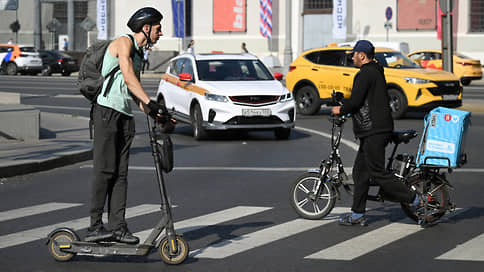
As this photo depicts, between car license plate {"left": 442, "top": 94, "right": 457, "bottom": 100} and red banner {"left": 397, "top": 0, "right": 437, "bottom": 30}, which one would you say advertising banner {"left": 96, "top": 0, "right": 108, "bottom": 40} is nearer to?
Answer: red banner {"left": 397, "top": 0, "right": 437, "bottom": 30}

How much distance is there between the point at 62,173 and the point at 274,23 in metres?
42.8

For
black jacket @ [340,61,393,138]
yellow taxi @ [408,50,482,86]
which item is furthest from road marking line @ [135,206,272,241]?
yellow taxi @ [408,50,482,86]

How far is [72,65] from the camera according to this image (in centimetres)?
4791

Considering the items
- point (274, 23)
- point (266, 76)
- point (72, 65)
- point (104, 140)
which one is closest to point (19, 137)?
point (266, 76)

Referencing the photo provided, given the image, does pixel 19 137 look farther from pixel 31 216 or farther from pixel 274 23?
pixel 274 23

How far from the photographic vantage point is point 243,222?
28.2ft

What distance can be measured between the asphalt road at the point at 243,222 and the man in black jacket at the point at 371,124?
1.00 ft

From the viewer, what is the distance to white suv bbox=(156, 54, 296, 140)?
54.4ft

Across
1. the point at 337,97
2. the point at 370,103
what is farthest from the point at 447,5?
the point at 370,103

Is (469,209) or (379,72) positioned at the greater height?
(379,72)

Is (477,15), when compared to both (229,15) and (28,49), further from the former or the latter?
(28,49)

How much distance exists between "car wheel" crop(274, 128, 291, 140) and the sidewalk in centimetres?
351

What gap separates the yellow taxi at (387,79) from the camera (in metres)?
20.8

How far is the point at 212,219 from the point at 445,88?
13.3m
